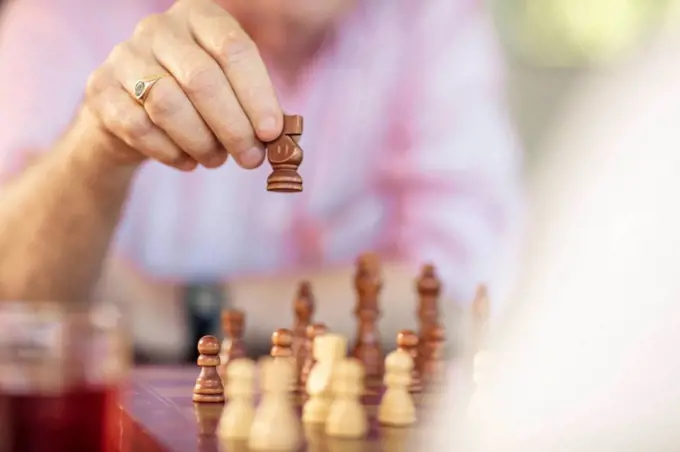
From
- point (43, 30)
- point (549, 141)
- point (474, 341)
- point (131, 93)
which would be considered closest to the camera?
point (131, 93)

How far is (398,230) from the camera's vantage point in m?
2.06

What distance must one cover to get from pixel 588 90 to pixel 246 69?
162cm

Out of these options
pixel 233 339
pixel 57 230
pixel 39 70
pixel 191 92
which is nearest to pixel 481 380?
pixel 233 339

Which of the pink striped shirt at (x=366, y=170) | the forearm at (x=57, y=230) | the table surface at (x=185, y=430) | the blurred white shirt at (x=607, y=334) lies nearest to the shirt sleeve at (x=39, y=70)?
the pink striped shirt at (x=366, y=170)

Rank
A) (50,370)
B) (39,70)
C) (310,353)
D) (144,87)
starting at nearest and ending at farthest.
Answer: (50,370), (144,87), (310,353), (39,70)

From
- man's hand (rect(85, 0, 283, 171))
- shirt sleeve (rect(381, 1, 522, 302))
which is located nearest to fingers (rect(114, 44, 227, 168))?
man's hand (rect(85, 0, 283, 171))

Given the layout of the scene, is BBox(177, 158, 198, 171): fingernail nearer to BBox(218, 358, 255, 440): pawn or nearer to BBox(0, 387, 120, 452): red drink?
BBox(218, 358, 255, 440): pawn

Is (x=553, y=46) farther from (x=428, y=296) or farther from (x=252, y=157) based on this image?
(x=252, y=157)

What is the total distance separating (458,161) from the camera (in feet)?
6.86

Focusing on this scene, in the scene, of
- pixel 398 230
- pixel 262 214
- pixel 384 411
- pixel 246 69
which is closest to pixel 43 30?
pixel 262 214

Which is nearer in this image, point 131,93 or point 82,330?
point 82,330

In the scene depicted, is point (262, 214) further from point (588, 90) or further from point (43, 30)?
point (588, 90)

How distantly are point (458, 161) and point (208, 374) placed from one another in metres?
1.33

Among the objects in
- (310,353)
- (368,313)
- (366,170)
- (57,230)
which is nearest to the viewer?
(310,353)
